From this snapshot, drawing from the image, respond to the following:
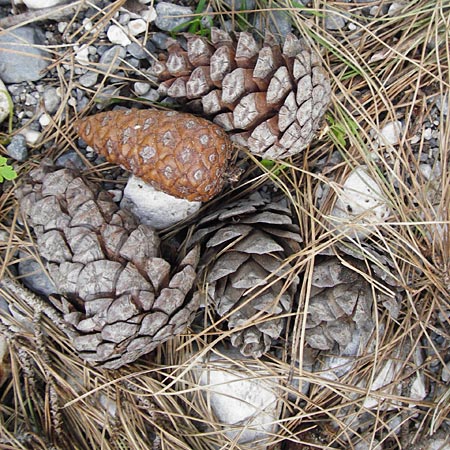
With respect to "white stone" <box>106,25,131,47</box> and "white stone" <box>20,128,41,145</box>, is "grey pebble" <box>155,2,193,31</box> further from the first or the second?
"white stone" <box>20,128,41,145</box>

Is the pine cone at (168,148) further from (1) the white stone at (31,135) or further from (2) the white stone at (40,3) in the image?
(2) the white stone at (40,3)

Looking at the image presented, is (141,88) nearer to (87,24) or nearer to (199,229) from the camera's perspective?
(87,24)

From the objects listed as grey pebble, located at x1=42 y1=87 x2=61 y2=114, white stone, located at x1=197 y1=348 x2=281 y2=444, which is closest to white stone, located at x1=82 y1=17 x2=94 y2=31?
grey pebble, located at x1=42 y1=87 x2=61 y2=114

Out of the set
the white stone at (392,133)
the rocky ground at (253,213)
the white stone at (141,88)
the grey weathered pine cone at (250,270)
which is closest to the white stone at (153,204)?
the rocky ground at (253,213)

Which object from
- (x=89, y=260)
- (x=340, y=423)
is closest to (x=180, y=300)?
(x=89, y=260)

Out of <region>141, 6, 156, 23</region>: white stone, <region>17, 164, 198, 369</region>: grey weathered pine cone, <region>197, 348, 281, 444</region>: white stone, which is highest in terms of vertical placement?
<region>141, 6, 156, 23</region>: white stone

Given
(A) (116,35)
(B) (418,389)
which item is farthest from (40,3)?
(B) (418,389)
